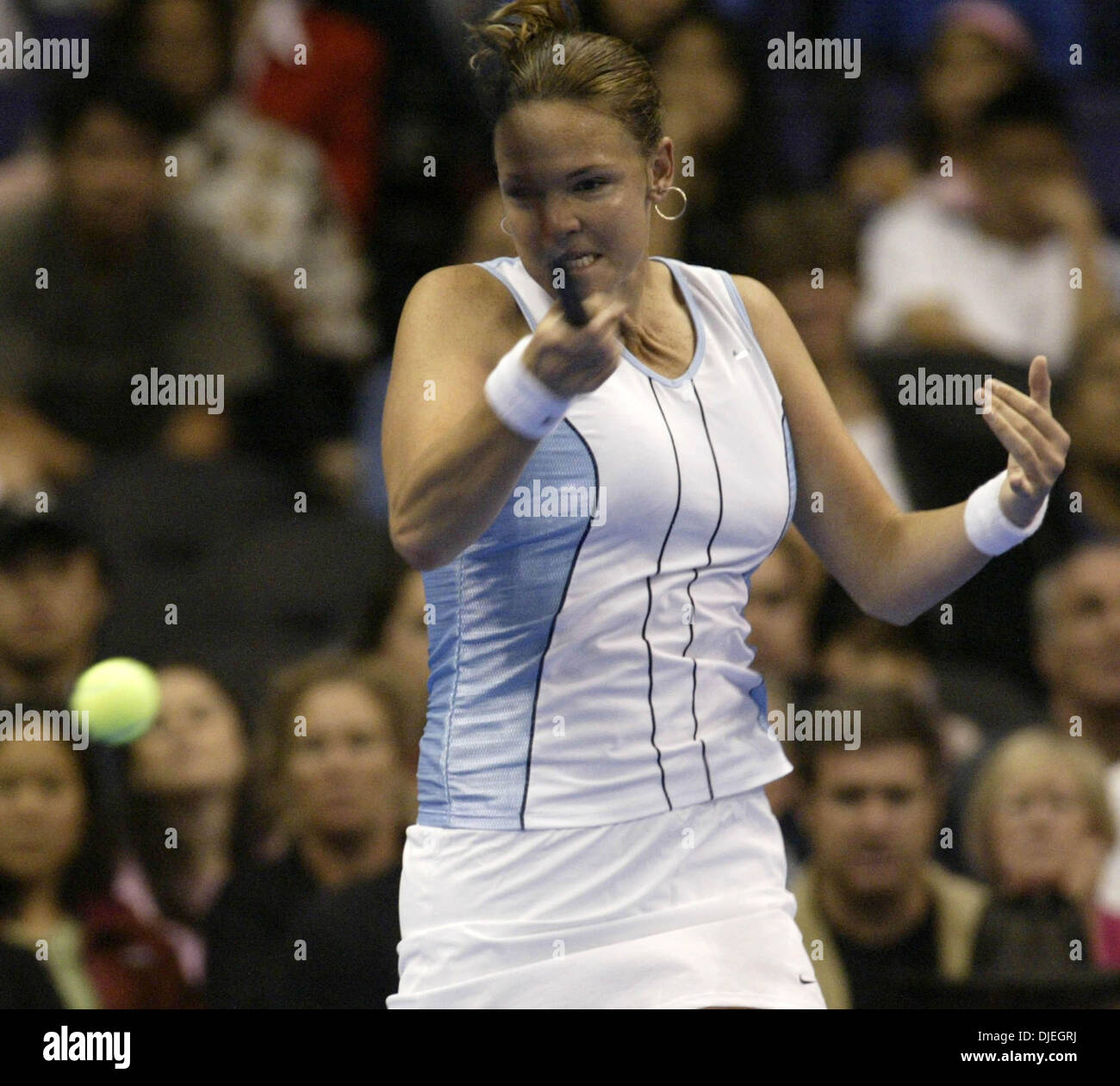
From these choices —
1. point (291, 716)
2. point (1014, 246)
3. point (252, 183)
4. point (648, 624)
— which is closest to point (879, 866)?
point (291, 716)

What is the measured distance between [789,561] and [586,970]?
2376 mm

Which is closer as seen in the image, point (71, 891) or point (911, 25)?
point (71, 891)

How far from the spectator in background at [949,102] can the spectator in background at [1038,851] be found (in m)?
2.19

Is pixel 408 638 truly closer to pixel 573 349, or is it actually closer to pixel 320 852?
pixel 320 852

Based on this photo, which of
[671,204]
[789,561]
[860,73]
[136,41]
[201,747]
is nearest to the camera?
[201,747]

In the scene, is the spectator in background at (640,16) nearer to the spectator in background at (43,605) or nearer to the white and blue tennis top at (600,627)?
the spectator in background at (43,605)

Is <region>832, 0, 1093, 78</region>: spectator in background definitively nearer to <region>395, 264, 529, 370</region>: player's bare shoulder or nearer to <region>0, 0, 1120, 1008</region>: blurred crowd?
<region>0, 0, 1120, 1008</region>: blurred crowd

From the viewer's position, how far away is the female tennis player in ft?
7.54

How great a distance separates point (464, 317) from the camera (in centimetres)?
237

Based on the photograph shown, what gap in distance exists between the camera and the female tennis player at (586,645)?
2.30 meters

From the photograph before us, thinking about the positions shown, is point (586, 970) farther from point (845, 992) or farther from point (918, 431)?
point (918, 431)

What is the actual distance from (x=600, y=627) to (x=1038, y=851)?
1.99 m

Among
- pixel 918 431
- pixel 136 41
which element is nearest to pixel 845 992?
pixel 918 431
